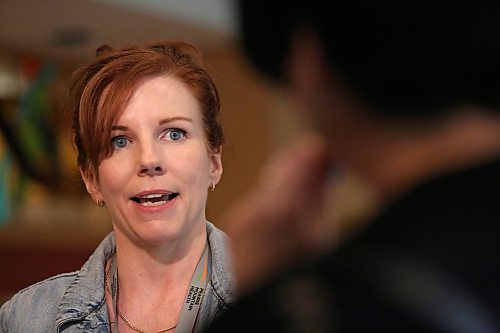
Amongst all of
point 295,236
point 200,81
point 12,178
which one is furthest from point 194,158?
point 12,178

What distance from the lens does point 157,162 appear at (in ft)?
2.29

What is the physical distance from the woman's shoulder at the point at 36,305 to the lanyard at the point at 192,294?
58mm

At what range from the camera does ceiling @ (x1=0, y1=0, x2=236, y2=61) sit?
3.55 ft

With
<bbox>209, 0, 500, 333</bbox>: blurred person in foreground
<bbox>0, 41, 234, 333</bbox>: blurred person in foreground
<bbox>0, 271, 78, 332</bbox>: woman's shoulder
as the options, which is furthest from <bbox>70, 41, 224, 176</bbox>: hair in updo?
<bbox>209, 0, 500, 333</bbox>: blurred person in foreground

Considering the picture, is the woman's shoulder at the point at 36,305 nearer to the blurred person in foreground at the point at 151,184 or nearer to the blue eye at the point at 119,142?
the blurred person in foreground at the point at 151,184

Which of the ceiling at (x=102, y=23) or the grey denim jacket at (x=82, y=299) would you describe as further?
the ceiling at (x=102, y=23)

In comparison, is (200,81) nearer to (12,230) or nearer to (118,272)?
(118,272)

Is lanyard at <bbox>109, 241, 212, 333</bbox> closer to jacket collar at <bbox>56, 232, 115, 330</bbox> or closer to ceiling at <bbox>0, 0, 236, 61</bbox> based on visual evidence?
jacket collar at <bbox>56, 232, 115, 330</bbox>

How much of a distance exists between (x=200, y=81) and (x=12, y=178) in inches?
84.7

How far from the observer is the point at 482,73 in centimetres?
28

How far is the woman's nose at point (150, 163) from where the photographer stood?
0.70m

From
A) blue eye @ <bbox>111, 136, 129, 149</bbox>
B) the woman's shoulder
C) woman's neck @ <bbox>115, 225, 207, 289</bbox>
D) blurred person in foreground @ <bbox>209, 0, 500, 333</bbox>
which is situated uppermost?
blurred person in foreground @ <bbox>209, 0, 500, 333</bbox>

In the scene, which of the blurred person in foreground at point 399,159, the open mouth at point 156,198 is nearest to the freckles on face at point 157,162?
the open mouth at point 156,198

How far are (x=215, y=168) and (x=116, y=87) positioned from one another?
114 millimetres
